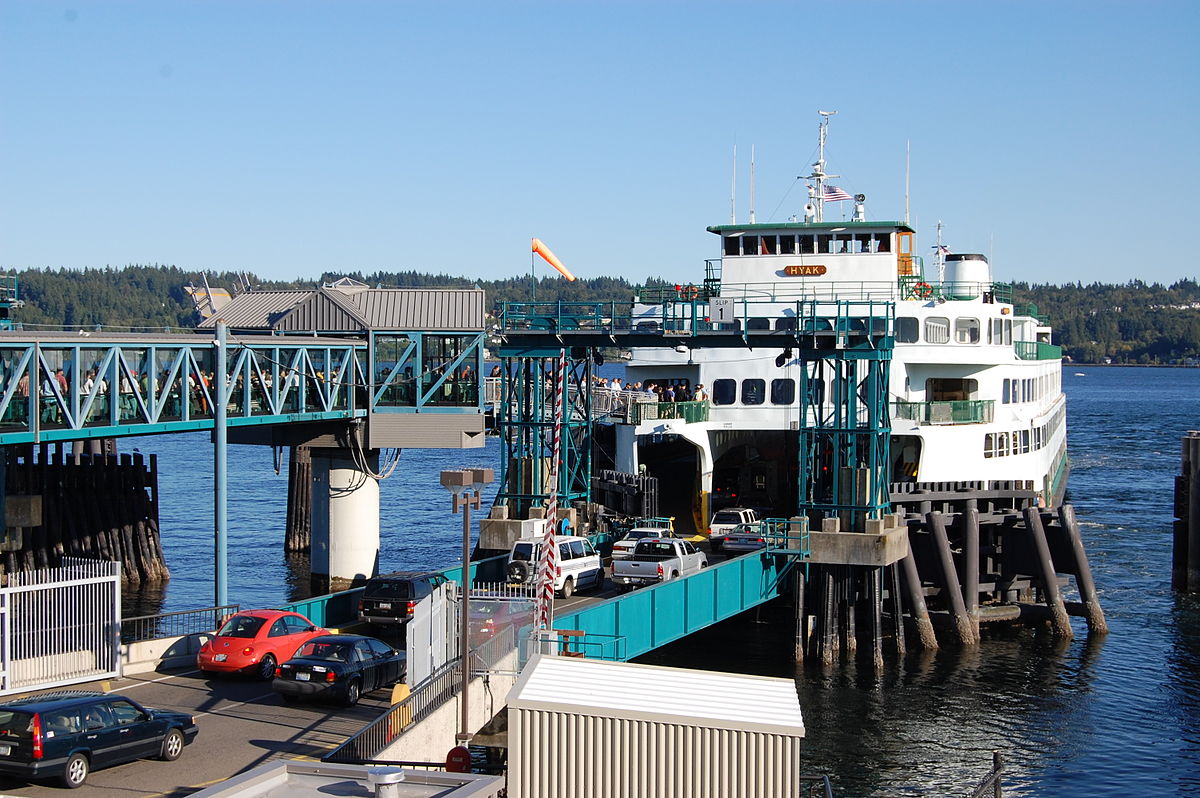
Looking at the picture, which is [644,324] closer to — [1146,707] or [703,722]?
[1146,707]

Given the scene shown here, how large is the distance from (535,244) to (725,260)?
10310 millimetres

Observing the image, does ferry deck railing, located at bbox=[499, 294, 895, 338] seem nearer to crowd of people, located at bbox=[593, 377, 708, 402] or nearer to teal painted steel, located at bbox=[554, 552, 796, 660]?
crowd of people, located at bbox=[593, 377, 708, 402]

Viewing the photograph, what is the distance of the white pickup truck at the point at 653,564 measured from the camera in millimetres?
31922

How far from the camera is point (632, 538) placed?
3538 cm

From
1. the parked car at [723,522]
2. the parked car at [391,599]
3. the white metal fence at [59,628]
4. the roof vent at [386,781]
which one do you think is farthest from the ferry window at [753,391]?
the roof vent at [386,781]

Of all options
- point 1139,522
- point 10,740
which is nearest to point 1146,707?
point 10,740

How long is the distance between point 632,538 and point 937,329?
1381 cm

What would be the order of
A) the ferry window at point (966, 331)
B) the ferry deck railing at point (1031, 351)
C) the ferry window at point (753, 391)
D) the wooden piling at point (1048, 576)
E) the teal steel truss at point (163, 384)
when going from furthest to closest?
the ferry deck railing at point (1031, 351)
the ferry window at point (753, 391)
the ferry window at point (966, 331)
the wooden piling at point (1048, 576)
the teal steel truss at point (163, 384)

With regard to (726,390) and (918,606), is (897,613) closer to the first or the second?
(918,606)

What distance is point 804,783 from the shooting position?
88.1 ft

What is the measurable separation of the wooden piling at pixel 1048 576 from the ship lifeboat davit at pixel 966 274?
1160 centimetres

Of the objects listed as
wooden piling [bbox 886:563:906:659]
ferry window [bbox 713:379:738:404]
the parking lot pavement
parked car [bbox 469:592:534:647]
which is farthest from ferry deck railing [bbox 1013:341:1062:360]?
the parking lot pavement

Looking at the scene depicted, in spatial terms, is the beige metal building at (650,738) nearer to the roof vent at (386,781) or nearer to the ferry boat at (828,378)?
the roof vent at (386,781)

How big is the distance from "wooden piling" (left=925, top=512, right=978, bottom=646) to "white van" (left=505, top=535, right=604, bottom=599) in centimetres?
964
